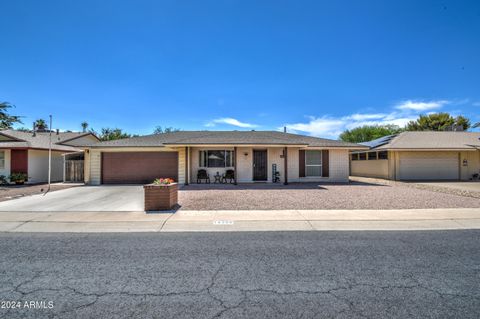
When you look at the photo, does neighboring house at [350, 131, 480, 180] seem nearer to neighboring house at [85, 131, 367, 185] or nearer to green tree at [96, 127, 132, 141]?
neighboring house at [85, 131, 367, 185]

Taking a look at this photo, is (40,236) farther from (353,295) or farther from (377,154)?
(377,154)

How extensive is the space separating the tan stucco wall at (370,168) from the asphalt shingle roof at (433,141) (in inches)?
68.1

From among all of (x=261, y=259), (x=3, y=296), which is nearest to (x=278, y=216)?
(x=261, y=259)

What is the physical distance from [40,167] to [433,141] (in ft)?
113

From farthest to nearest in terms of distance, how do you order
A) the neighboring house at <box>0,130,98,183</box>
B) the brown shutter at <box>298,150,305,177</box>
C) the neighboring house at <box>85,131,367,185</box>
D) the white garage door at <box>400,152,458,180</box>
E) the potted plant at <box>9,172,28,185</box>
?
the white garage door at <box>400,152,458,180</box>
the neighboring house at <box>0,130,98,183</box>
the brown shutter at <box>298,150,305,177</box>
the potted plant at <box>9,172,28,185</box>
the neighboring house at <box>85,131,367,185</box>

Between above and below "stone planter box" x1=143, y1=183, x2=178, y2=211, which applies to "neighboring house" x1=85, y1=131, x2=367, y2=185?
above

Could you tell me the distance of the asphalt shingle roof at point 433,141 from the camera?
1980 cm

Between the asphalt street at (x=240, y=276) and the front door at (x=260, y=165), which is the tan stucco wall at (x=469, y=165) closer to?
the front door at (x=260, y=165)

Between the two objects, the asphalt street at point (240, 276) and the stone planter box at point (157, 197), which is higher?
the stone planter box at point (157, 197)

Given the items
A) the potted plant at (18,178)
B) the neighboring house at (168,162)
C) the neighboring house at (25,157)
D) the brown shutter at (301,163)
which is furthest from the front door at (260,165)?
the potted plant at (18,178)

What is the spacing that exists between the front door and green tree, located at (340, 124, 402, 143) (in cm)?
3880

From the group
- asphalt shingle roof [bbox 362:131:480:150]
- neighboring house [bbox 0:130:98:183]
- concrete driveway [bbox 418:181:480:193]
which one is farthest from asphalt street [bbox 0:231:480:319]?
asphalt shingle roof [bbox 362:131:480:150]

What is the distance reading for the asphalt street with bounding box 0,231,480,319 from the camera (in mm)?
2787

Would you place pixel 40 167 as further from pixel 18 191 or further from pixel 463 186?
pixel 463 186
